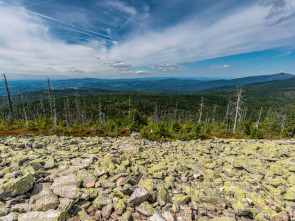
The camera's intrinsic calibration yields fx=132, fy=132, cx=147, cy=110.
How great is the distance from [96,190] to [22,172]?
4.87 meters

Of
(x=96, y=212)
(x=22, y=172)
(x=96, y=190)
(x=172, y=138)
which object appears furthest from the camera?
(x=172, y=138)

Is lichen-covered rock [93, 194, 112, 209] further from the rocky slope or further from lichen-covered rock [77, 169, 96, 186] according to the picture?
lichen-covered rock [77, 169, 96, 186]

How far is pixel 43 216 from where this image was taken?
5105 millimetres

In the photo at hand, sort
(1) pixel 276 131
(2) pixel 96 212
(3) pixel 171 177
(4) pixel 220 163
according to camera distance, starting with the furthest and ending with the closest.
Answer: (1) pixel 276 131
(4) pixel 220 163
(3) pixel 171 177
(2) pixel 96 212

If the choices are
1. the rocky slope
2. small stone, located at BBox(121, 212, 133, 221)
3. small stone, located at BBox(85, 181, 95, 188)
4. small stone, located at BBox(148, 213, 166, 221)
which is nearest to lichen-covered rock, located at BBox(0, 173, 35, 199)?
the rocky slope

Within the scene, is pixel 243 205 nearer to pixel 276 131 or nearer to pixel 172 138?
pixel 172 138

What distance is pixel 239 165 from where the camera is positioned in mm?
11336

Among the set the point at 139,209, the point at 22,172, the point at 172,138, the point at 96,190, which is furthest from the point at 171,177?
the point at 172,138

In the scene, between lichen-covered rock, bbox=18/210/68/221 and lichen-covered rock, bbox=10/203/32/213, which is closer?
lichen-covered rock, bbox=18/210/68/221

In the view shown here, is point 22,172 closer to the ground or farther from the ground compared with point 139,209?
farther from the ground

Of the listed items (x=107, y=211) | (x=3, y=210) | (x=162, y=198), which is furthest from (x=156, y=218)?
(x=3, y=210)

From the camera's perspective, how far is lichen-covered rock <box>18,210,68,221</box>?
197 inches

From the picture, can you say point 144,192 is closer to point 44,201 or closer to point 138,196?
point 138,196

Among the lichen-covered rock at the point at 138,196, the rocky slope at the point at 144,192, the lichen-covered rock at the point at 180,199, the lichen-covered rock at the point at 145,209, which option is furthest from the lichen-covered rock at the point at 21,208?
the lichen-covered rock at the point at 180,199
